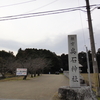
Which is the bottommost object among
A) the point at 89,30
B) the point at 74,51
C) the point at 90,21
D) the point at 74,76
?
the point at 74,76

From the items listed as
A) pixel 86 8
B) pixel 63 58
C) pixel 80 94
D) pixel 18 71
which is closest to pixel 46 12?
pixel 86 8

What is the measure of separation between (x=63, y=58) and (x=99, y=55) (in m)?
20.9

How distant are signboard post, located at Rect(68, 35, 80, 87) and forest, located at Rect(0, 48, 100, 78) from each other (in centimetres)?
1542

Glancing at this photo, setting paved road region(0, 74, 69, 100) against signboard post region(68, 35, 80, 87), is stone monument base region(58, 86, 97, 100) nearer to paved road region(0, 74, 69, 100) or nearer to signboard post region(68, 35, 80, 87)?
signboard post region(68, 35, 80, 87)

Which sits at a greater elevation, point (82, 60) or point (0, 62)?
point (82, 60)

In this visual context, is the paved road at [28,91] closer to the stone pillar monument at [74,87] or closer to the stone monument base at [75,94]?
the stone monument base at [75,94]

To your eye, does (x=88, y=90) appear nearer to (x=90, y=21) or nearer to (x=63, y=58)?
(x=90, y=21)

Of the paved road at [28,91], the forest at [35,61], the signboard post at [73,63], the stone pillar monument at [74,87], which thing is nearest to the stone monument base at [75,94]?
the stone pillar monument at [74,87]

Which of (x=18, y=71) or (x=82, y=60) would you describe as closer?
(x=18, y=71)

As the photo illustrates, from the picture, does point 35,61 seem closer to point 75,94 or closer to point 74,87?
point 74,87

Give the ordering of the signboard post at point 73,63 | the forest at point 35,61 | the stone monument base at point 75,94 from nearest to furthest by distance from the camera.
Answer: the stone monument base at point 75,94 → the signboard post at point 73,63 → the forest at point 35,61

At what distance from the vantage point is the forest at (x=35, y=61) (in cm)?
2391

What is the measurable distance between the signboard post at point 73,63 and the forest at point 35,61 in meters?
15.4

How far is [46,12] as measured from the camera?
819 centimetres
